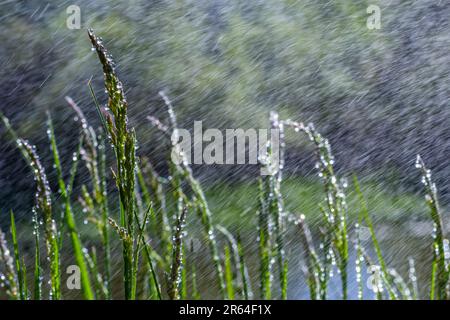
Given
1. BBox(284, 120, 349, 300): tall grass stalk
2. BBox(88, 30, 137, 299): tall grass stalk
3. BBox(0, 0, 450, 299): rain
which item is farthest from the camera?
BBox(0, 0, 450, 299): rain

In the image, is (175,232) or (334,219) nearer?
(175,232)

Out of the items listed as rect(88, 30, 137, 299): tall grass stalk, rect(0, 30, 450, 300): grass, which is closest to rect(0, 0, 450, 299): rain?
rect(0, 30, 450, 300): grass

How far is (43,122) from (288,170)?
1.56 metres

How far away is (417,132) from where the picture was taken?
480 centimetres

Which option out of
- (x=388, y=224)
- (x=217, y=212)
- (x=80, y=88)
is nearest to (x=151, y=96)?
(x=80, y=88)

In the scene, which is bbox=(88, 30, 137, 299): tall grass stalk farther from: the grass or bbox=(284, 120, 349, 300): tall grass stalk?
bbox=(284, 120, 349, 300): tall grass stalk

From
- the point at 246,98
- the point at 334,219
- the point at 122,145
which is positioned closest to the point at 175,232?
the point at 122,145

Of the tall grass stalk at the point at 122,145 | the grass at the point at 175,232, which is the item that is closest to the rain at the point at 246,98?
the grass at the point at 175,232

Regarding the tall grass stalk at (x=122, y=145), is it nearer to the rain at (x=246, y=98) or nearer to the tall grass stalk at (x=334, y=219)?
the tall grass stalk at (x=334, y=219)

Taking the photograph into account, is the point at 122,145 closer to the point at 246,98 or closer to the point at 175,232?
A: the point at 175,232

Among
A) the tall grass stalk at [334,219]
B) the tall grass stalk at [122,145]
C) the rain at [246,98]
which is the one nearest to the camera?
the tall grass stalk at [122,145]

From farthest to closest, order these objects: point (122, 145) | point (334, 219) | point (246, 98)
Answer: point (246, 98) < point (334, 219) < point (122, 145)
